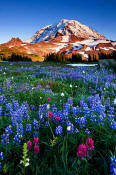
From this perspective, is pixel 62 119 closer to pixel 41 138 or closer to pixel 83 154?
pixel 41 138

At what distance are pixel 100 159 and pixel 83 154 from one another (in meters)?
0.67

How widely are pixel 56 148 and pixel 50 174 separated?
539 millimetres

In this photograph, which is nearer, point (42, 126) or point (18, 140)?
point (18, 140)

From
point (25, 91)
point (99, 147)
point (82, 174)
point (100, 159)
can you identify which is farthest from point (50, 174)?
point (25, 91)

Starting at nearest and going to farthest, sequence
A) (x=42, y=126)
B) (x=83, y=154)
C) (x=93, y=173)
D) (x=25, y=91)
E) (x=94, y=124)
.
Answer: (x=83, y=154) → (x=93, y=173) → (x=94, y=124) → (x=42, y=126) → (x=25, y=91)

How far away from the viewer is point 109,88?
5582 millimetres

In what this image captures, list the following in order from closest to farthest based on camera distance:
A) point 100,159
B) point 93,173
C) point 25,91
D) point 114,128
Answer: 1. point 93,173
2. point 100,159
3. point 114,128
4. point 25,91

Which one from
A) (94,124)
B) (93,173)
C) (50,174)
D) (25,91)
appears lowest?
(93,173)

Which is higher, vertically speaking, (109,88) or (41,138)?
(109,88)

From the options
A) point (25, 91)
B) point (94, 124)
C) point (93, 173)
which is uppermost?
point (25, 91)

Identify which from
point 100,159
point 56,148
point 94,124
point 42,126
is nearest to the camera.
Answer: point 100,159

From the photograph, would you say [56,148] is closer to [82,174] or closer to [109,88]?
[82,174]

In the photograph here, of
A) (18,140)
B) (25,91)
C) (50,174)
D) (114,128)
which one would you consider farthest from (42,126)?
(25,91)

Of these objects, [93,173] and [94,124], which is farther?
[94,124]
